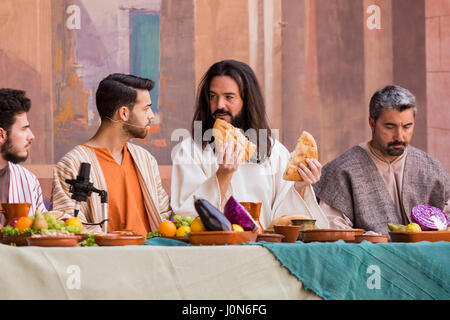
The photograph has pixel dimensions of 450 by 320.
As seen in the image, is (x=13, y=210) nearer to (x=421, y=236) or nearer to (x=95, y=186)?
(x=95, y=186)

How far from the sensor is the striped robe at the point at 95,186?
438cm

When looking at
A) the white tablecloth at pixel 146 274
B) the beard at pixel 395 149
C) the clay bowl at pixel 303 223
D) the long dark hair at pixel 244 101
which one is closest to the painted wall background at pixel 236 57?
the beard at pixel 395 149

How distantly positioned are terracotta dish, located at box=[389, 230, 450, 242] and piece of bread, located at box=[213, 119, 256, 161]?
1050 mm

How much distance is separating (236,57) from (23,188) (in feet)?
11.2

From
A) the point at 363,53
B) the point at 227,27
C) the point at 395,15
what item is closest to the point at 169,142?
the point at 227,27

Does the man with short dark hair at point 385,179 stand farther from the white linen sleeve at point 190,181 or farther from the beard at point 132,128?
the beard at point 132,128

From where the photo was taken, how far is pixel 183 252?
9.76ft

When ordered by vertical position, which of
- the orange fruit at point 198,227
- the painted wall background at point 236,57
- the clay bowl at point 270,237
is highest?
the painted wall background at point 236,57

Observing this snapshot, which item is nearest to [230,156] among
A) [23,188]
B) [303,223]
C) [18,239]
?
[303,223]

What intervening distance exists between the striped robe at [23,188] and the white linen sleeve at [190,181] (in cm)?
100

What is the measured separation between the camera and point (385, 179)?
5.31m

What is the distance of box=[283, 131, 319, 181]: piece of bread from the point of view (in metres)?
4.18

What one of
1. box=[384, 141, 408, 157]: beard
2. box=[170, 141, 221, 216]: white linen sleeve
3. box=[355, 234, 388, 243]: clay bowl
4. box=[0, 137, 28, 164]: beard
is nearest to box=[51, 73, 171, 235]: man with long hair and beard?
box=[170, 141, 221, 216]: white linen sleeve

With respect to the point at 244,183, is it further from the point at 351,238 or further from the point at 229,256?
the point at 229,256
